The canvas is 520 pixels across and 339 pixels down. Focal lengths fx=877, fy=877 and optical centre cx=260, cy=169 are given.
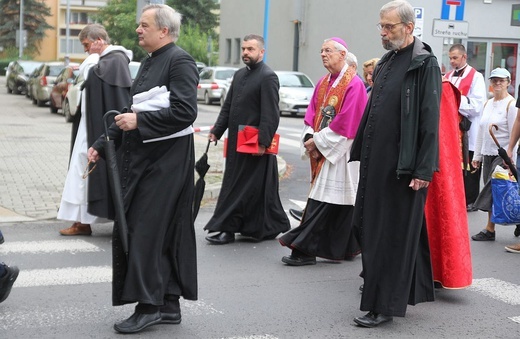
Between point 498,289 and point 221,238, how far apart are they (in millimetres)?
2794

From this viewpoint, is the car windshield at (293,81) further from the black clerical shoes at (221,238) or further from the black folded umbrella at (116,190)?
the black folded umbrella at (116,190)

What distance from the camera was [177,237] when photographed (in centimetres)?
551

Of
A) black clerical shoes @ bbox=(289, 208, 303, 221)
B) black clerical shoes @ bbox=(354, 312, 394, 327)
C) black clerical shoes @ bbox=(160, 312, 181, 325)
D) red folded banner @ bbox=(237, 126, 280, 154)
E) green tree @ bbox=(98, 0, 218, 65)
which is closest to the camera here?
black clerical shoes @ bbox=(160, 312, 181, 325)

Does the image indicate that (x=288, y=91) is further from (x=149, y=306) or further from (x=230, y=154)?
(x=149, y=306)

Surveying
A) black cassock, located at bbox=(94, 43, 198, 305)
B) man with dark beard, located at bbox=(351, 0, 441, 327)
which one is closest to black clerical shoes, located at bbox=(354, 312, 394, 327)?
man with dark beard, located at bbox=(351, 0, 441, 327)

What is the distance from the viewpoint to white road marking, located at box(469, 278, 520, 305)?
22.0ft

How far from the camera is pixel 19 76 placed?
139 ft

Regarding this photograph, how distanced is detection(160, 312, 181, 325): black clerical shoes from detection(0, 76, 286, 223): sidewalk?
448cm

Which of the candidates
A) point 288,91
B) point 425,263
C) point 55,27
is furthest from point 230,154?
point 55,27

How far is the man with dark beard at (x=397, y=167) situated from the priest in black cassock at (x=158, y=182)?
120cm

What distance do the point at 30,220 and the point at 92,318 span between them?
13.6ft

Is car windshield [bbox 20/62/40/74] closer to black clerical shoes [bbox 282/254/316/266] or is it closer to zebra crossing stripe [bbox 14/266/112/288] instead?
zebra crossing stripe [bbox 14/266/112/288]

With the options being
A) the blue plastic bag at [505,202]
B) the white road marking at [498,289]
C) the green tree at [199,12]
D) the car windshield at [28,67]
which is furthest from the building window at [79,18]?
the white road marking at [498,289]

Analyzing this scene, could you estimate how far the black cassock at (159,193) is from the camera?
534 centimetres
